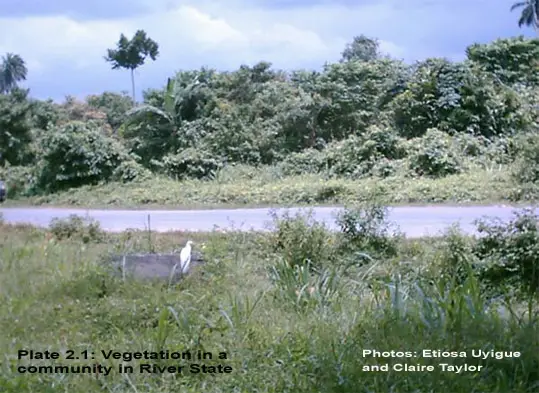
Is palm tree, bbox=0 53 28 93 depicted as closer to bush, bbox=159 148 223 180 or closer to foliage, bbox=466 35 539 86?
bush, bbox=159 148 223 180

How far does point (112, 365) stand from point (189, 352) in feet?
1.18

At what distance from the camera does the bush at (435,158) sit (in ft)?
44.9

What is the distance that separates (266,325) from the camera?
357cm

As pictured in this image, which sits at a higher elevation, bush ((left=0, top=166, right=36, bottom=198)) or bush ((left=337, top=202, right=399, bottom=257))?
bush ((left=0, top=166, right=36, bottom=198))

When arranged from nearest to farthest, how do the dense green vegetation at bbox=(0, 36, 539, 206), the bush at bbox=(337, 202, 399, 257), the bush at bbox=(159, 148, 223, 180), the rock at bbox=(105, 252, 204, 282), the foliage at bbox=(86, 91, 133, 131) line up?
the rock at bbox=(105, 252, 204, 282) < the bush at bbox=(337, 202, 399, 257) < the dense green vegetation at bbox=(0, 36, 539, 206) < the bush at bbox=(159, 148, 223, 180) < the foliage at bbox=(86, 91, 133, 131)

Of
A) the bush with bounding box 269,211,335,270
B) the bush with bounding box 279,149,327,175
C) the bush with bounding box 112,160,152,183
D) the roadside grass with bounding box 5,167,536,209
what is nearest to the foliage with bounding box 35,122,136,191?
the bush with bounding box 112,160,152,183

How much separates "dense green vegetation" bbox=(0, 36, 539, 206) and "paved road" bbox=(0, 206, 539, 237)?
1.59 metres

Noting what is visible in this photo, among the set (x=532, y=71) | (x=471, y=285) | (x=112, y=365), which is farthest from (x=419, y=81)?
(x=112, y=365)

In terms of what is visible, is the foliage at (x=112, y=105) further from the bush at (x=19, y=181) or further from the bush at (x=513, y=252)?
the bush at (x=513, y=252)

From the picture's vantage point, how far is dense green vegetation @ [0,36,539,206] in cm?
1396

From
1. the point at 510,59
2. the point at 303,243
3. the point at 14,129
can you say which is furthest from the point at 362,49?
the point at 303,243

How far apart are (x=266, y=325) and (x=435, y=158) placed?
35.6 feet

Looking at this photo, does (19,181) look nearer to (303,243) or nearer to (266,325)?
(303,243)

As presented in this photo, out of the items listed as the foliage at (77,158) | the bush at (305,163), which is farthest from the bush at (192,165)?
the bush at (305,163)
